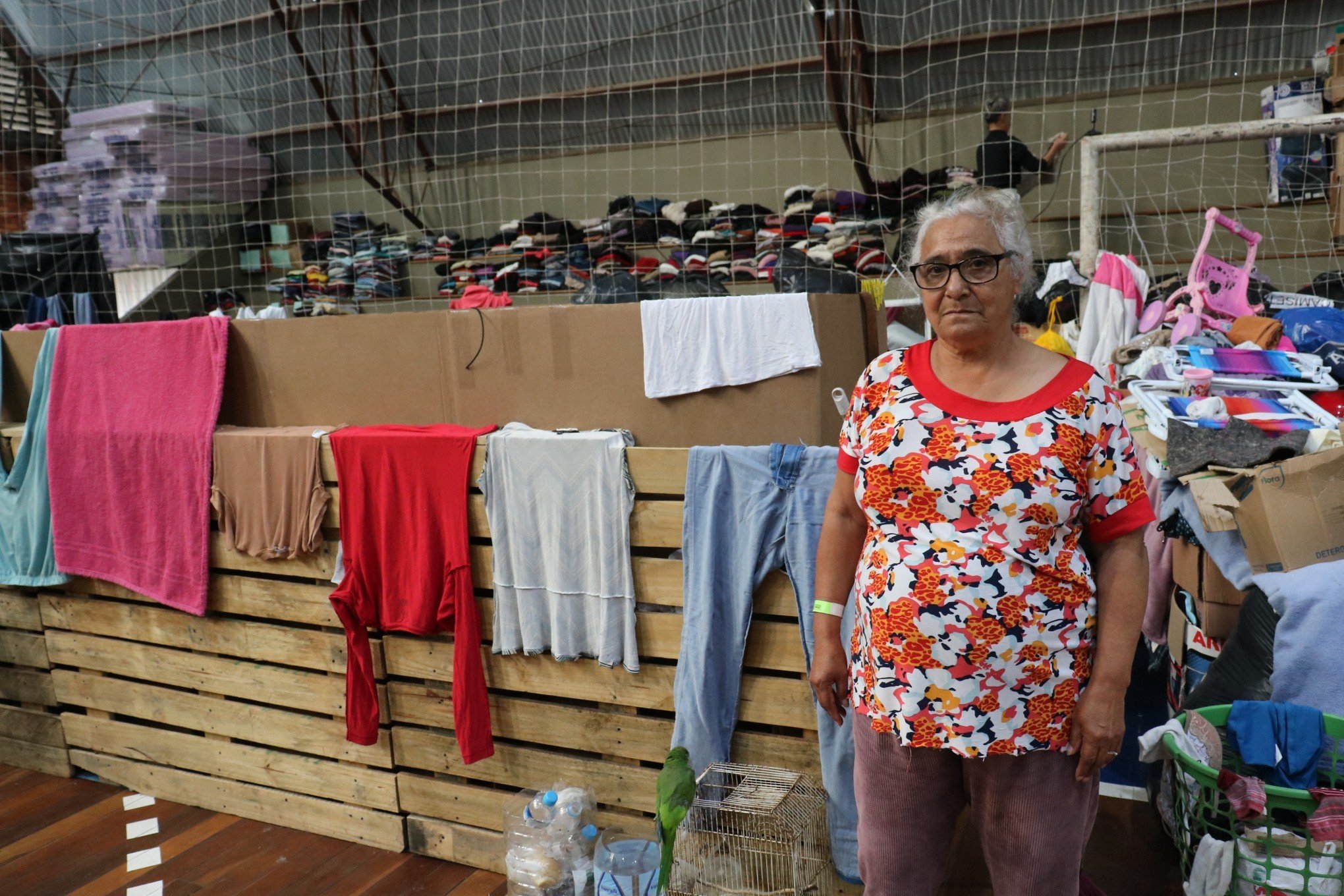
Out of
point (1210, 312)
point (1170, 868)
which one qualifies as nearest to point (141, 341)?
point (1170, 868)

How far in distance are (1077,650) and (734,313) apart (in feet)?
3.99

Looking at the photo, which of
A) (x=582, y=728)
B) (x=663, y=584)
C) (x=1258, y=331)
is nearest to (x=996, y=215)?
(x=663, y=584)

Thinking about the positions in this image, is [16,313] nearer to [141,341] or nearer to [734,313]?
[141,341]

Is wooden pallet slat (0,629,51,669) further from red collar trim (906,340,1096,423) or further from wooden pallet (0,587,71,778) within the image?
red collar trim (906,340,1096,423)

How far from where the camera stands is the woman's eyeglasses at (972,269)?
1477mm

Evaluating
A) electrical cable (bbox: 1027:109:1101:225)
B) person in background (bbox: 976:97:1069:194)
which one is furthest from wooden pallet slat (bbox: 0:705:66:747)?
electrical cable (bbox: 1027:109:1101:225)

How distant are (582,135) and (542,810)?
498cm

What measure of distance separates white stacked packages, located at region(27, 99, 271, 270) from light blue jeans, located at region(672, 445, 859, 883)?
5829mm

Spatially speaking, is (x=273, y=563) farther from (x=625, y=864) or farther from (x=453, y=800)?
(x=625, y=864)

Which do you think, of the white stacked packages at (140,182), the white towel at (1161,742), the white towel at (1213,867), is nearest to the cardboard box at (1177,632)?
the white towel at (1161,742)

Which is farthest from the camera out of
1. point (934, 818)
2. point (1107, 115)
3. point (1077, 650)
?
point (1107, 115)

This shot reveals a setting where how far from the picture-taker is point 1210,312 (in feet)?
11.2

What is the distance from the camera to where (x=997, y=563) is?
4.74ft

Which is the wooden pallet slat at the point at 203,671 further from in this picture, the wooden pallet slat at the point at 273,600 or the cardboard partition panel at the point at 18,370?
the cardboard partition panel at the point at 18,370
